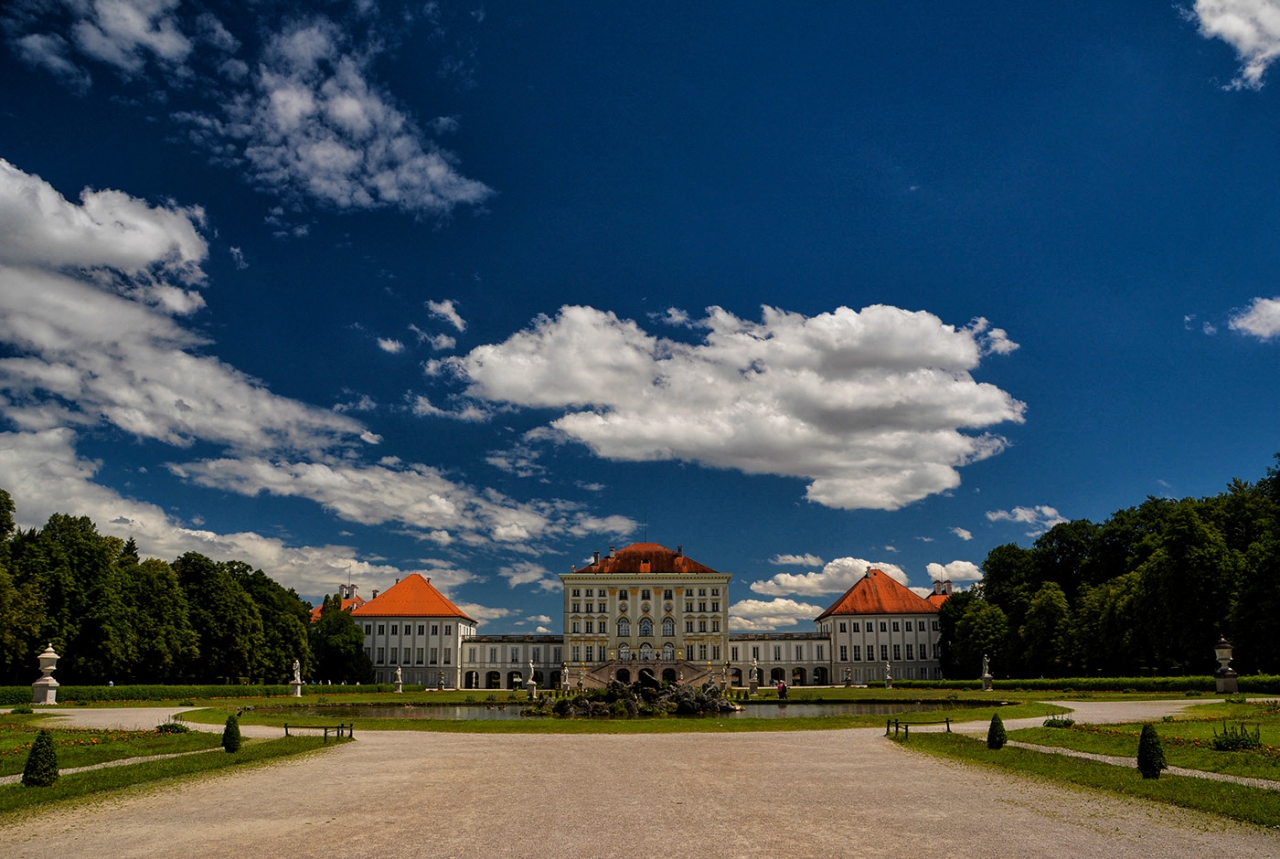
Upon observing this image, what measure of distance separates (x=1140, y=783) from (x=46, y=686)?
4360 cm

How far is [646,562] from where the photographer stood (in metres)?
96.8

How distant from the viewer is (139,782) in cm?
1609

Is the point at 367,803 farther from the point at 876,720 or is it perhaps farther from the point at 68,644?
the point at 68,644

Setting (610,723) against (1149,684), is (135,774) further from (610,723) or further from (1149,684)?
(1149,684)

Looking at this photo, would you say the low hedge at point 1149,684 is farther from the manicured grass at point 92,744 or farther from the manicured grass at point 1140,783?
the manicured grass at point 92,744

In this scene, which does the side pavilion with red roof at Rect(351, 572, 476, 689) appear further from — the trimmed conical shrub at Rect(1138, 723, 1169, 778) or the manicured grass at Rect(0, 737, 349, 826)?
the trimmed conical shrub at Rect(1138, 723, 1169, 778)

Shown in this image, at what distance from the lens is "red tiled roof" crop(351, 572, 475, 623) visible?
95.6 metres

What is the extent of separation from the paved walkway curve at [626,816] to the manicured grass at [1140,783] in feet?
1.48

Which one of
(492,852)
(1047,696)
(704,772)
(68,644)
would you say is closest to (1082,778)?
(704,772)

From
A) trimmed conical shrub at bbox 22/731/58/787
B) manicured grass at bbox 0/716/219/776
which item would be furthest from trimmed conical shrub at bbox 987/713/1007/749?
trimmed conical shrub at bbox 22/731/58/787

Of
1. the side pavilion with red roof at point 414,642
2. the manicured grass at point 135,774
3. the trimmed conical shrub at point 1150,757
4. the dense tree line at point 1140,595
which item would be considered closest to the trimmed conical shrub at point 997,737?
the trimmed conical shrub at point 1150,757

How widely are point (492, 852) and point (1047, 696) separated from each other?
4014cm

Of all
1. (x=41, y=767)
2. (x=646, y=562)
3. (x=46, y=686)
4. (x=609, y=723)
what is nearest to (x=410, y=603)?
(x=646, y=562)

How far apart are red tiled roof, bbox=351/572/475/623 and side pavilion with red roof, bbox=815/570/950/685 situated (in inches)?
1631
